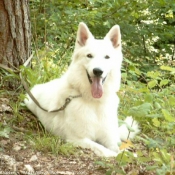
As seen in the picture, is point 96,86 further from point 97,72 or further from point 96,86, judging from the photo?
point 97,72

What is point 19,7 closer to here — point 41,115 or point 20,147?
point 41,115

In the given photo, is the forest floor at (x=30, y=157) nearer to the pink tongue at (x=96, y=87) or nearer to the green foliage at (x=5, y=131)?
the green foliage at (x=5, y=131)

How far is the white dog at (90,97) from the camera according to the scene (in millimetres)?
4023

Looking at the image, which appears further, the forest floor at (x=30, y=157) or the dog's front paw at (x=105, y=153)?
the dog's front paw at (x=105, y=153)

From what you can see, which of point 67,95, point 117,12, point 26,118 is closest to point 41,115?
point 26,118

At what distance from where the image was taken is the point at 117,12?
6199mm

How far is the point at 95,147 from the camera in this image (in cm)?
387

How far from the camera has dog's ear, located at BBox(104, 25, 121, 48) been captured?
14.0ft

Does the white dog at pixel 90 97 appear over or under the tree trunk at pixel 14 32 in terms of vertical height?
under

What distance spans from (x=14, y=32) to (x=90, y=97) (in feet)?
4.85

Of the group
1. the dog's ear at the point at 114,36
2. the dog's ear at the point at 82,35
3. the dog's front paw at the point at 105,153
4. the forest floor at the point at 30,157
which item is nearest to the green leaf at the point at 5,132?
the forest floor at the point at 30,157

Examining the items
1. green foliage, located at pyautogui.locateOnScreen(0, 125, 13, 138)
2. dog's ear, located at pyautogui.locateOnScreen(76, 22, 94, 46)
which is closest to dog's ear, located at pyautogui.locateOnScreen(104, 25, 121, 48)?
dog's ear, located at pyautogui.locateOnScreen(76, 22, 94, 46)

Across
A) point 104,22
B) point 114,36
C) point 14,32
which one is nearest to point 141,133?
point 114,36

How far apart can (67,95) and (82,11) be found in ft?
6.44
